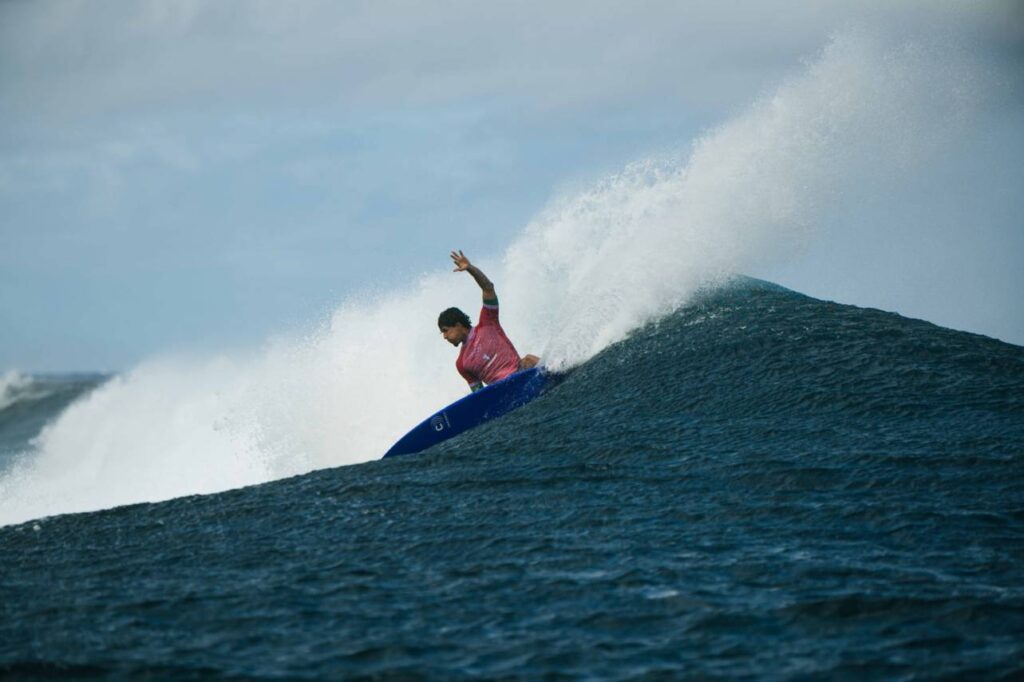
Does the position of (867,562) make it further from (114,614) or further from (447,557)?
(114,614)

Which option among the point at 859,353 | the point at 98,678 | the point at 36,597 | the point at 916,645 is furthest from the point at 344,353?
the point at 916,645

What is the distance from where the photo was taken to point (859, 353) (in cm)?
1016

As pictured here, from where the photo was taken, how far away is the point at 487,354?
11.1 metres

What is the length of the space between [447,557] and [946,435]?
4.14 meters

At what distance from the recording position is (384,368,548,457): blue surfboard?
1038 centimetres

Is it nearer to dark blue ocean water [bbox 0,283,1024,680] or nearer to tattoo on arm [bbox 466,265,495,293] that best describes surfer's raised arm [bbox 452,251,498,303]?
tattoo on arm [bbox 466,265,495,293]

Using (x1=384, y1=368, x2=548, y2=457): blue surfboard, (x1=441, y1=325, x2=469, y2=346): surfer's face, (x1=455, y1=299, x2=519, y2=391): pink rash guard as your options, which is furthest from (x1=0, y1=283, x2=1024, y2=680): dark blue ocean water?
(x1=441, y1=325, x2=469, y2=346): surfer's face

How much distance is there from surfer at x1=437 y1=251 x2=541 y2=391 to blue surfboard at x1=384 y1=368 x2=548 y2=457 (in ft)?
0.84

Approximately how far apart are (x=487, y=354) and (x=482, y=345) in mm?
114

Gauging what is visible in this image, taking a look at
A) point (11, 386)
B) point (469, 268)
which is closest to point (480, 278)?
point (469, 268)

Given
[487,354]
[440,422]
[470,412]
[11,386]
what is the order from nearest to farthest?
[440,422]
[470,412]
[487,354]
[11,386]

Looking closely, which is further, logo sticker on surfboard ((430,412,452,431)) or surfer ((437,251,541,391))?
surfer ((437,251,541,391))

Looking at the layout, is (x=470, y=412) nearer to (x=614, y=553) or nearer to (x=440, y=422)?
(x=440, y=422)

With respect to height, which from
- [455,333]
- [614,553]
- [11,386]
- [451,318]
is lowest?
[614,553]
